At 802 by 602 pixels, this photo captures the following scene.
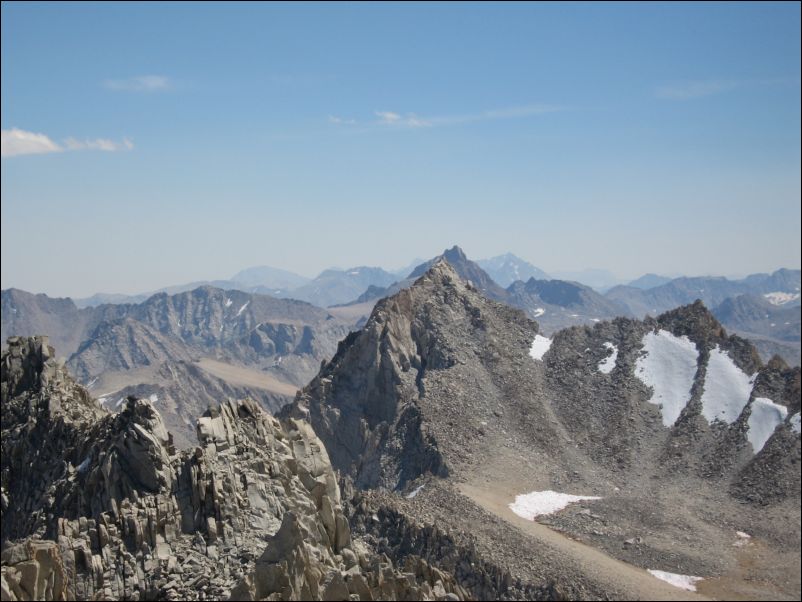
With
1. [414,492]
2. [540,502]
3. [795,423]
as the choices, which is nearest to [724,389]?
[795,423]

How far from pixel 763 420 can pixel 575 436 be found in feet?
92.7

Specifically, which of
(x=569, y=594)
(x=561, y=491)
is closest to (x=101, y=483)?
(x=569, y=594)

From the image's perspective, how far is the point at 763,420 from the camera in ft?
415

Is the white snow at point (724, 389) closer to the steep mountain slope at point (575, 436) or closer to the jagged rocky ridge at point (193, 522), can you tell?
the steep mountain slope at point (575, 436)

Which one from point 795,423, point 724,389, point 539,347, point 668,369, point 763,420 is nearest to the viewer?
point 795,423

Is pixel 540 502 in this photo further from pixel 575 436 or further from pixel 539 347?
pixel 539 347

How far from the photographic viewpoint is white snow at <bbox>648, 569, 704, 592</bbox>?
91.3 meters

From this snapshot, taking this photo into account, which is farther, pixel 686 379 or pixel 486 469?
pixel 686 379

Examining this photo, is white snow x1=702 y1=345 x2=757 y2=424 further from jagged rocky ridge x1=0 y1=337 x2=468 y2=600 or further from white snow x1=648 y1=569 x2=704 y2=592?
jagged rocky ridge x1=0 y1=337 x2=468 y2=600

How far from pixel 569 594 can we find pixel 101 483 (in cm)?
4876

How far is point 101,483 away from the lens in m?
55.2

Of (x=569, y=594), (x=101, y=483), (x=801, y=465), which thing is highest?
(x=101, y=483)

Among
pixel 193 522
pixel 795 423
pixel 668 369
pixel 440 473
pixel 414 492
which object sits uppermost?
pixel 668 369

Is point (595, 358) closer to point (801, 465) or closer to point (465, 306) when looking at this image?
point (465, 306)
